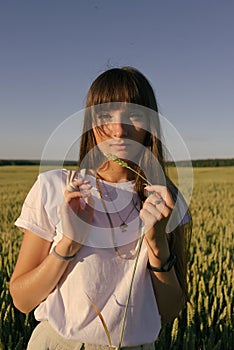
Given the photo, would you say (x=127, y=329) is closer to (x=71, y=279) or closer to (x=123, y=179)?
(x=71, y=279)

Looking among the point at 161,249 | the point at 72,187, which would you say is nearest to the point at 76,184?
the point at 72,187

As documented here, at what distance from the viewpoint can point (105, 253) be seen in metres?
1.21

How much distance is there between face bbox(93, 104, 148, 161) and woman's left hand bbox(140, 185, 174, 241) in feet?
0.75

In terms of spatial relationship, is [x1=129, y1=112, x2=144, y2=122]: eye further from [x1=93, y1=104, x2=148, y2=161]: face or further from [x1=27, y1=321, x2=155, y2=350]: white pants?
[x1=27, y1=321, x2=155, y2=350]: white pants

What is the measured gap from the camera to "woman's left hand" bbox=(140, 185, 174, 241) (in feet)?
3.23

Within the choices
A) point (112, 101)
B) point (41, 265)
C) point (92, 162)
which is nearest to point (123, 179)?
point (92, 162)

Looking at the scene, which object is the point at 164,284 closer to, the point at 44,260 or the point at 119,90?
the point at 44,260

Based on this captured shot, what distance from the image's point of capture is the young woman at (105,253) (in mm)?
1171

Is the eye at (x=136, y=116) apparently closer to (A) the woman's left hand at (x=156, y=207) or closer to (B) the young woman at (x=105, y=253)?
(B) the young woman at (x=105, y=253)

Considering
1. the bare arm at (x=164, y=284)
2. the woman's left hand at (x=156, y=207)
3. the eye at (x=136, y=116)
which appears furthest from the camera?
the eye at (x=136, y=116)

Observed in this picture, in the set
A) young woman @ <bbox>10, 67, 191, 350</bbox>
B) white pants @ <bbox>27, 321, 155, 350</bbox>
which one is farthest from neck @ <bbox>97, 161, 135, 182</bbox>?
white pants @ <bbox>27, 321, 155, 350</bbox>

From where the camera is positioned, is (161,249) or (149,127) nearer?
(161,249)

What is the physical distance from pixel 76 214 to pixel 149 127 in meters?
0.37

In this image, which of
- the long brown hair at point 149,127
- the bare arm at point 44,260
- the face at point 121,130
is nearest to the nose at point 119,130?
the face at point 121,130
